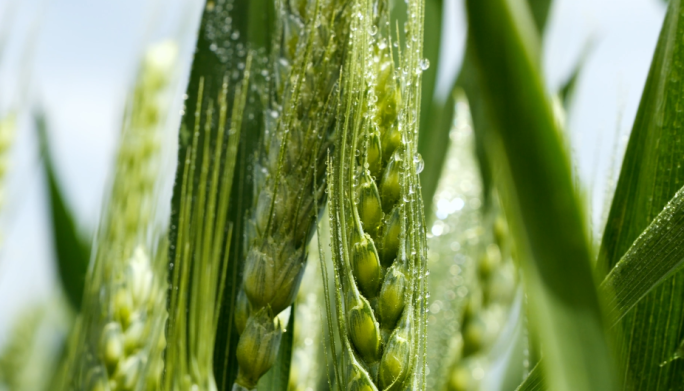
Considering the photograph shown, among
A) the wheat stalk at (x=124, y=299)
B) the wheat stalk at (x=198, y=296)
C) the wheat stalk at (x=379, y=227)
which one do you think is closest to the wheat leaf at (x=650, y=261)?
the wheat stalk at (x=379, y=227)

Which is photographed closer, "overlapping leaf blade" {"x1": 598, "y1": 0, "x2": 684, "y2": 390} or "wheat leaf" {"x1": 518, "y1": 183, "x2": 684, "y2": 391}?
"wheat leaf" {"x1": 518, "y1": 183, "x2": 684, "y2": 391}

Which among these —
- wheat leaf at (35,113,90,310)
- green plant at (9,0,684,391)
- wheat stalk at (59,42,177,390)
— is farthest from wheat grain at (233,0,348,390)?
wheat leaf at (35,113,90,310)

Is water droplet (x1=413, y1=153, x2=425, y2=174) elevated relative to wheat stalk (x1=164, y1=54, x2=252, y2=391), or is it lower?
elevated

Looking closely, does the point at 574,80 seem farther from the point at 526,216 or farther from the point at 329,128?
the point at 526,216

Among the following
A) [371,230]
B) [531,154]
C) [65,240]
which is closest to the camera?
[531,154]

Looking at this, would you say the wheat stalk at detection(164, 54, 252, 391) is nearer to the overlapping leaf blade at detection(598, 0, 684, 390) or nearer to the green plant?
the green plant

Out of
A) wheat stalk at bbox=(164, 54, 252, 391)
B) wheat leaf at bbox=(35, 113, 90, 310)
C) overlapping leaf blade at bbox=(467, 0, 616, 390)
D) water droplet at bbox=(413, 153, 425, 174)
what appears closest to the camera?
overlapping leaf blade at bbox=(467, 0, 616, 390)

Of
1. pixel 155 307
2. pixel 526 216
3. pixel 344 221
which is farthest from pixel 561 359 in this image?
pixel 155 307

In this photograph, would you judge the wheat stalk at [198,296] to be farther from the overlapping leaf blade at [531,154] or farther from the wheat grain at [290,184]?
the overlapping leaf blade at [531,154]

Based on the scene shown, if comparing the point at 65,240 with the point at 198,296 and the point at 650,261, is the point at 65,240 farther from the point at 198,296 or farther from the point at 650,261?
the point at 650,261

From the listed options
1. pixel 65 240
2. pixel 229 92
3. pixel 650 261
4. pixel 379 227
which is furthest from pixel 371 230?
pixel 65 240

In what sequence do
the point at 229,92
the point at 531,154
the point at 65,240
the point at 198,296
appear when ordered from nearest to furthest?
1. the point at 531,154
2. the point at 198,296
3. the point at 229,92
4. the point at 65,240

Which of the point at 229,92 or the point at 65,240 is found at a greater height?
the point at 229,92

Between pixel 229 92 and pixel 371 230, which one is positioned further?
pixel 229 92
